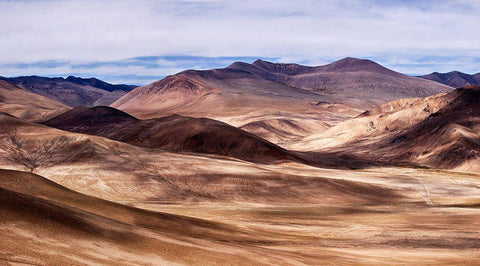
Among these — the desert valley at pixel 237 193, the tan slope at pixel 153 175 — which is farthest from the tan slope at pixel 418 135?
the tan slope at pixel 153 175

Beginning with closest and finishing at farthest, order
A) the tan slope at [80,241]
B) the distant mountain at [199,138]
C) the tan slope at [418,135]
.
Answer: the tan slope at [80,241] → the distant mountain at [199,138] → the tan slope at [418,135]

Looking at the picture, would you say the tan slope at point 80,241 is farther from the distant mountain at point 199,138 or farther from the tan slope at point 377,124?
the tan slope at point 377,124

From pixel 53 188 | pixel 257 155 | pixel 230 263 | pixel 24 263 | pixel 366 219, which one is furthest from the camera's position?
pixel 257 155

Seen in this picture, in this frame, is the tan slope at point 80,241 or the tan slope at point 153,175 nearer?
the tan slope at point 80,241

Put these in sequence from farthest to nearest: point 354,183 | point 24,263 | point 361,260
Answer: point 354,183 → point 361,260 → point 24,263

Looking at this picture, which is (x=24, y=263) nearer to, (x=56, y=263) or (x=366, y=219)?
(x=56, y=263)

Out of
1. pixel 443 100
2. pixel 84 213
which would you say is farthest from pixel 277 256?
pixel 443 100

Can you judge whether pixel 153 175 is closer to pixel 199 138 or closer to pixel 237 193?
pixel 237 193

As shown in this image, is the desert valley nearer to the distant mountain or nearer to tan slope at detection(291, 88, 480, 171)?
the distant mountain
